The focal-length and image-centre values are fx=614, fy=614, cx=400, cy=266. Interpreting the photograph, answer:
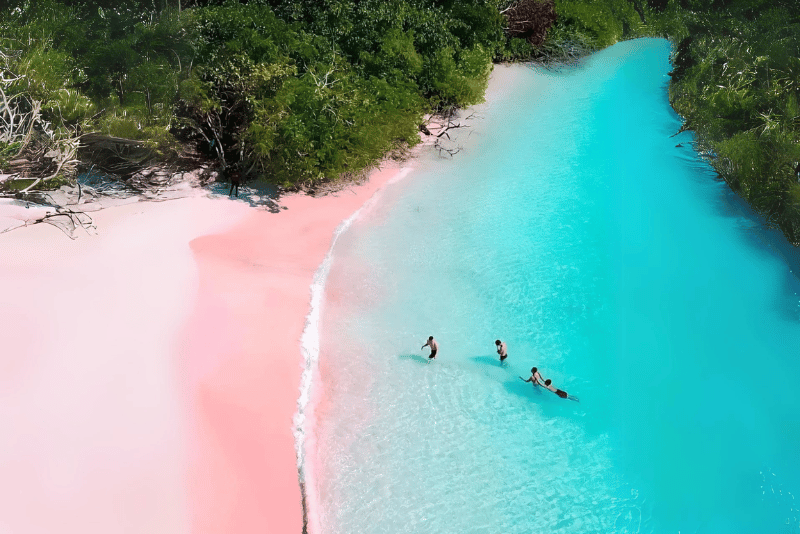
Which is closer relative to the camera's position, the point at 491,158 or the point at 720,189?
the point at 720,189

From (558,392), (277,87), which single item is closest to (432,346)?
(558,392)

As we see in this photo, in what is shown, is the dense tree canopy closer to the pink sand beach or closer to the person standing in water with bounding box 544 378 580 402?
the pink sand beach

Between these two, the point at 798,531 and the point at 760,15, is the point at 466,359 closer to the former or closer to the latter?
the point at 798,531

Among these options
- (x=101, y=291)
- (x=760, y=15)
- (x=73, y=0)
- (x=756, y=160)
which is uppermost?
(x=760, y=15)

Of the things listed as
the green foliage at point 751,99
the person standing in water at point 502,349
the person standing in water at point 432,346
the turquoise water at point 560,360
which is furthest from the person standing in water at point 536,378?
the green foliage at point 751,99

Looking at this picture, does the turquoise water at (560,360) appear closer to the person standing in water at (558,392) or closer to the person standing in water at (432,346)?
the person standing in water at (558,392)

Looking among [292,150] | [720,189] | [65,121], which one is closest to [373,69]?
[292,150]

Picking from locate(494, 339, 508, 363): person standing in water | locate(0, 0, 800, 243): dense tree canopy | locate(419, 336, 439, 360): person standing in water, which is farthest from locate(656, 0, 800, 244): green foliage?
locate(419, 336, 439, 360): person standing in water
